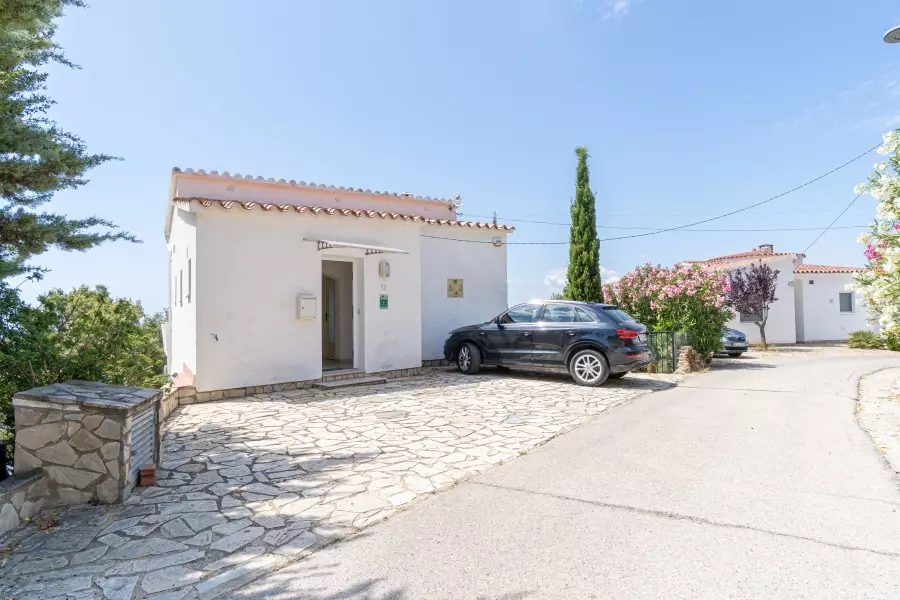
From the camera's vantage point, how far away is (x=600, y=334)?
31.3 ft

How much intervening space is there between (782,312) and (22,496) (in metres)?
27.3

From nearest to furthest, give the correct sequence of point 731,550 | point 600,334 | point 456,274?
1. point 731,550
2. point 600,334
3. point 456,274

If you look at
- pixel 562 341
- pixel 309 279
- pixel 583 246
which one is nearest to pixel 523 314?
pixel 562 341

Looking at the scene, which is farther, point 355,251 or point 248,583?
point 355,251

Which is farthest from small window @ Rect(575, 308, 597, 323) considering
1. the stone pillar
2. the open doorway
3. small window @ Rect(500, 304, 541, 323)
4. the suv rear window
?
the stone pillar

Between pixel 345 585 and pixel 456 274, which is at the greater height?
pixel 456 274

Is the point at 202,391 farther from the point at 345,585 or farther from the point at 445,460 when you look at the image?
the point at 345,585

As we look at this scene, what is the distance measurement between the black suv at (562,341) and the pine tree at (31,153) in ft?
23.5

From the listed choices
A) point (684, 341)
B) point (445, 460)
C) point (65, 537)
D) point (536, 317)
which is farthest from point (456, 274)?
point (65, 537)

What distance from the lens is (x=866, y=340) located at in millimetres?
21531

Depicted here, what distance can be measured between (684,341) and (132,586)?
43.4ft

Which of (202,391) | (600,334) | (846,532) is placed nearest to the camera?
(846,532)

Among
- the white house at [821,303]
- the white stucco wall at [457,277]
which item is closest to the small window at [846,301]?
the white house at [821,303]

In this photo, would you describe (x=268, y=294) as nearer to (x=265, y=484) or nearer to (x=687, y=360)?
(x=265, y=484)
